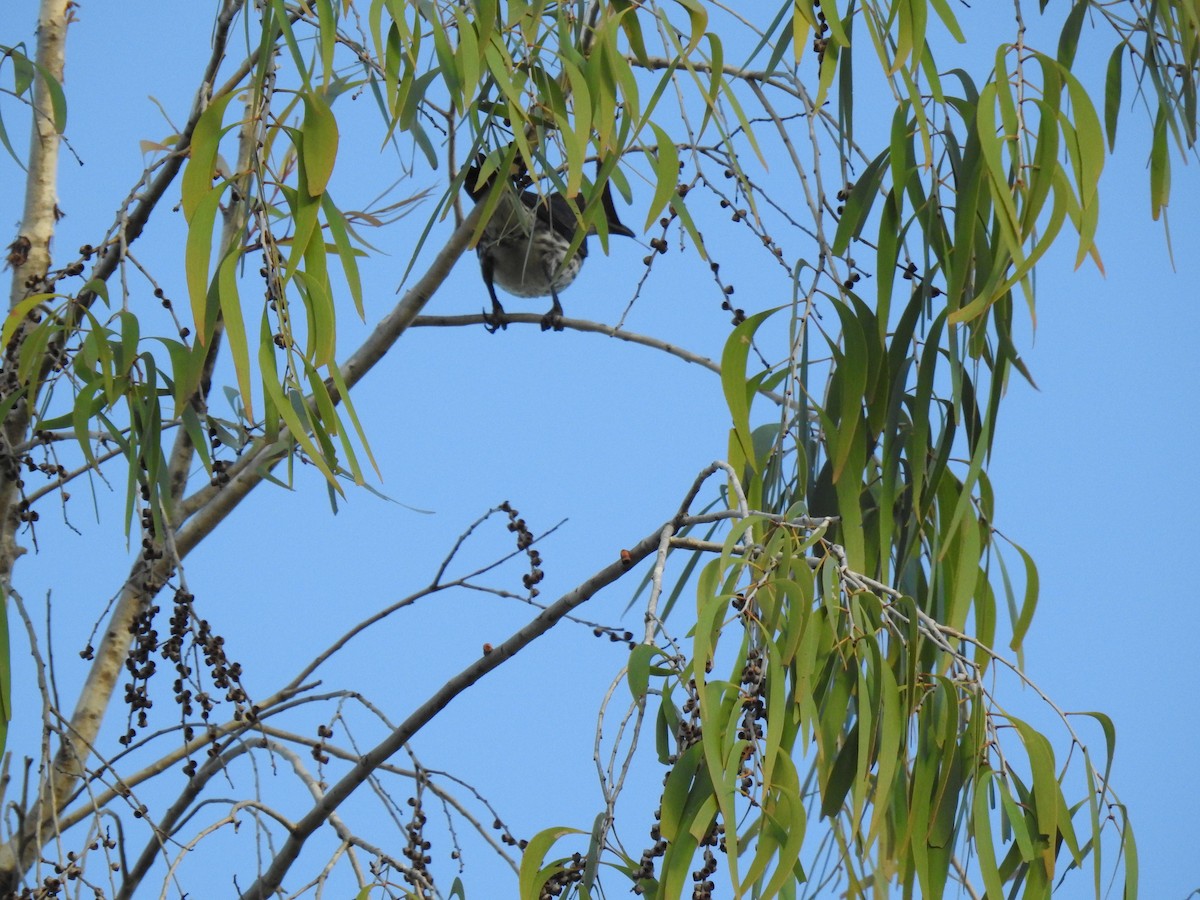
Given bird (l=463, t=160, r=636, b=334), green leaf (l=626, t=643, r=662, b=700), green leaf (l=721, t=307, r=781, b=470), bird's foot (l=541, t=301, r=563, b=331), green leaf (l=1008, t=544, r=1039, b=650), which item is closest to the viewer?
green leaf (l=626, t=643, r=662, b=700)

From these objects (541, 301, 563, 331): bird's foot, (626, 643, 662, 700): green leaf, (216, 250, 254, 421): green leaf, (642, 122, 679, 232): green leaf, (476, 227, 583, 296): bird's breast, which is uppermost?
(476, 227, 583, 296): bird's breast

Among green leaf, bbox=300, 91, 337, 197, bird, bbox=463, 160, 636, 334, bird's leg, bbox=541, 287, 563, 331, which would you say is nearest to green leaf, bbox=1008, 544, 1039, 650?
green leaf, bbox=300, 91, 337, 197

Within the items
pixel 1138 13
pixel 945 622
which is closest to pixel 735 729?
pixel 945 622

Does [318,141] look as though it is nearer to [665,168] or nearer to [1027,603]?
[665,168]

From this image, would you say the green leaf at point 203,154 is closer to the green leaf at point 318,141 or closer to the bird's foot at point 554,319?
the green leaf at point 318,141

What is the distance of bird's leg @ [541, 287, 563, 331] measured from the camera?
2.50 metres

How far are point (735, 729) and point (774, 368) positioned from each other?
476mm

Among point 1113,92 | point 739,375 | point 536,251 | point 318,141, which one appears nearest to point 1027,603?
point 739,375

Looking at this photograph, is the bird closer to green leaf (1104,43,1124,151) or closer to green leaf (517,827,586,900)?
green leaf (1104,43,1124,151)

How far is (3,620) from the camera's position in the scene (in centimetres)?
138

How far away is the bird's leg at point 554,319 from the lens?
2502 mm

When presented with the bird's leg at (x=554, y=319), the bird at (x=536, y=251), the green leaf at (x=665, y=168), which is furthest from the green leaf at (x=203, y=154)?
the bird at (x=536, y=251)

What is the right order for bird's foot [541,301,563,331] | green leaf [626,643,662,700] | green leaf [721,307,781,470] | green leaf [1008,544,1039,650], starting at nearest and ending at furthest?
green leaf [626,643,662,700] → green leaf [721,307,781,470] → green leaf [1008,544,1039,650] → bird's foot [541,301,563,331]

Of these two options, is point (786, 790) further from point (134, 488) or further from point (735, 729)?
point (134, 488)
